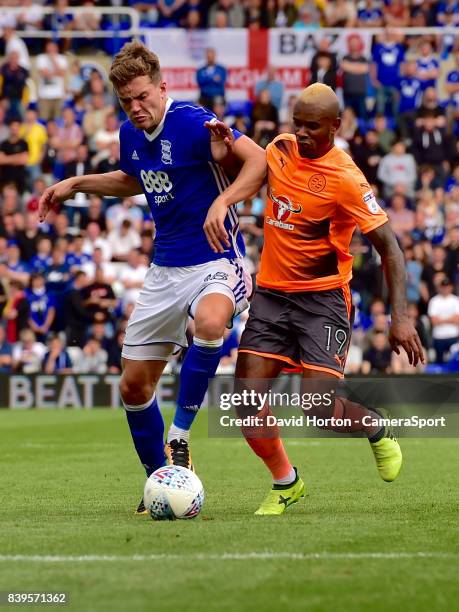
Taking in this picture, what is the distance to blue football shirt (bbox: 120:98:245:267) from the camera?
26.3ft

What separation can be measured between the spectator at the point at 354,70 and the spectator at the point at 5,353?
7971 mm

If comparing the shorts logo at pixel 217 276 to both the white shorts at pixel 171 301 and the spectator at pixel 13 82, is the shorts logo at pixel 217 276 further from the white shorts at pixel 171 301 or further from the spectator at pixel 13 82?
the spectator at pixel 13 82

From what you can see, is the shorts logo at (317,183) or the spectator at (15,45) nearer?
the shorts logo at (317,183)

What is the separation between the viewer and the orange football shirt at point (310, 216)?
7.85 meters

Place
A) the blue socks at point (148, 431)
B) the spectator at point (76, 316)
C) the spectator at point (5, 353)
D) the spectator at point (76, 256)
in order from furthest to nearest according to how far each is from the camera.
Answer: the spectator at point (76, 256) → the spectator at point (76, 316) → the spectator at point (5, 353) → the blue socks at point (148, 431)

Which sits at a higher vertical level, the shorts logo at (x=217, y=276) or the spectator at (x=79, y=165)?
the shorts logo at (x=217, y=276)

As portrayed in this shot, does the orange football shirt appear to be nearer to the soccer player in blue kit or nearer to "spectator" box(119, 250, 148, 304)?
the soccer player in blue kit

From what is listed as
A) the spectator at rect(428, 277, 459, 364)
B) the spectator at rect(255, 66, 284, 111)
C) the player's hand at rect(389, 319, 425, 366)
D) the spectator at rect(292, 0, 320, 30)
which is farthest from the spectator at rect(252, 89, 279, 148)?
the player's hand at rect(389, 319, 425, 366)

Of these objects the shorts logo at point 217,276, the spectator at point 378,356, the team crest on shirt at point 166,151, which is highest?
the team crest on shirt at point 166,151

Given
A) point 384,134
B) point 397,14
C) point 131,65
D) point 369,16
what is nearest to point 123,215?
point 384,134

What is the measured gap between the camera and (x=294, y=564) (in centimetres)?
573

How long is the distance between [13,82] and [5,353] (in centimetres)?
614

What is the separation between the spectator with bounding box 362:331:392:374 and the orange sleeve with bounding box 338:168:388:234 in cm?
1158

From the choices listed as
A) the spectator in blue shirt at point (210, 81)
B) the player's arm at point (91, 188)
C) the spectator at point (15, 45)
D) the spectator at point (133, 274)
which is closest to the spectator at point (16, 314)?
the spectator at point (133, 274)
